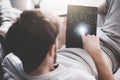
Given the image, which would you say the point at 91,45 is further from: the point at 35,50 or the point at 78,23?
the point at 35,50

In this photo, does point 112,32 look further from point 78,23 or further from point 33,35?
point 33,35

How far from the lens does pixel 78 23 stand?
4.00ft

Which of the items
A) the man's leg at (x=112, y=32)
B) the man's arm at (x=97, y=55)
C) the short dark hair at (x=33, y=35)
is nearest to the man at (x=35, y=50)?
the short dark hair at (x=33, y=35)

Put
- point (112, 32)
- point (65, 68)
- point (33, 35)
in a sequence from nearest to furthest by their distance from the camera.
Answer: point (33, 35)
point (65, 68)
point (112, 32)

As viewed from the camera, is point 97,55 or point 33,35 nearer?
point 33,35

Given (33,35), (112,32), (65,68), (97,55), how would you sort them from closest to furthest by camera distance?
(33,35) → (65,68) → (97,55) → (112,32)

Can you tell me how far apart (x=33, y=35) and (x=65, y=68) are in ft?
0.75

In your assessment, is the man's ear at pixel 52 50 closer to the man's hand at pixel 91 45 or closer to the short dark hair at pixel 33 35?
the short dark hair at pixel 33 35

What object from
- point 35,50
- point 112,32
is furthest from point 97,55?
point 35,50

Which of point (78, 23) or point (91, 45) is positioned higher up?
point (78, 23)

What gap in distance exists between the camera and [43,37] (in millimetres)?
832

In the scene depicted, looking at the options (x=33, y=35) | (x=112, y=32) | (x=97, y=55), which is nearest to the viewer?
(x=33, y=35)

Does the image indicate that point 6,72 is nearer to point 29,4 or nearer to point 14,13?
point 14,13

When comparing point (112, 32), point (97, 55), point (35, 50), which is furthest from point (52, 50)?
point (112, 32)
